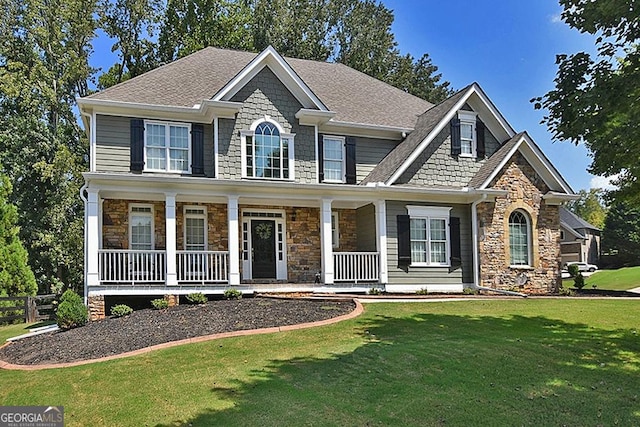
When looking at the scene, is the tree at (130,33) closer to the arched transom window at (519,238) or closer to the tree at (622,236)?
the arched transom window at (519,238)

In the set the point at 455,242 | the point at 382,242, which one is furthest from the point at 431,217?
the point at 382,242

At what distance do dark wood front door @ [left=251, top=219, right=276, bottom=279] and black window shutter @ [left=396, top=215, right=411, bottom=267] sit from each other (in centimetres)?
428

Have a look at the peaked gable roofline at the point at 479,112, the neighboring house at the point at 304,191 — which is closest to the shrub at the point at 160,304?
the neighboring house at the point at 304,191

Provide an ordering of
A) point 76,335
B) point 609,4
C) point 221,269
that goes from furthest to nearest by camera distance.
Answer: point 221,269
point 76,335
point 609,4

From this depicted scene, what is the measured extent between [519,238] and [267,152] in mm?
9256

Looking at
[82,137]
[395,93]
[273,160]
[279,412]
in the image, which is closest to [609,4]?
[279,412]

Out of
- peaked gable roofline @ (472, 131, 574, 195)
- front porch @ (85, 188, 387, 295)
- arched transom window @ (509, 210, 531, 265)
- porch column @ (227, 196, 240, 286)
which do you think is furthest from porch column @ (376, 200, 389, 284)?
porch column @ (227, 196, 240, 286)

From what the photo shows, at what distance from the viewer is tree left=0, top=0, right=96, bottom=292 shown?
2544 cm

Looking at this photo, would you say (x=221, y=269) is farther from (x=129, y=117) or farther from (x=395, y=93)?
(x=395, y=93)

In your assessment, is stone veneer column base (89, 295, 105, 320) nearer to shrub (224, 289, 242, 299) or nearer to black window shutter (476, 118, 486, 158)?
shrub (224, 289, 242, 299)

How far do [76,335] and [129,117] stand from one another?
7665 millimetres

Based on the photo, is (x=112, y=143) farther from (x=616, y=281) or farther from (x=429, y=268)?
(x=616, y=281)

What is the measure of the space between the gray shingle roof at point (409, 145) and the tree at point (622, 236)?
32513 mm

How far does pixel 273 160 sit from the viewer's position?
57.5 ft
